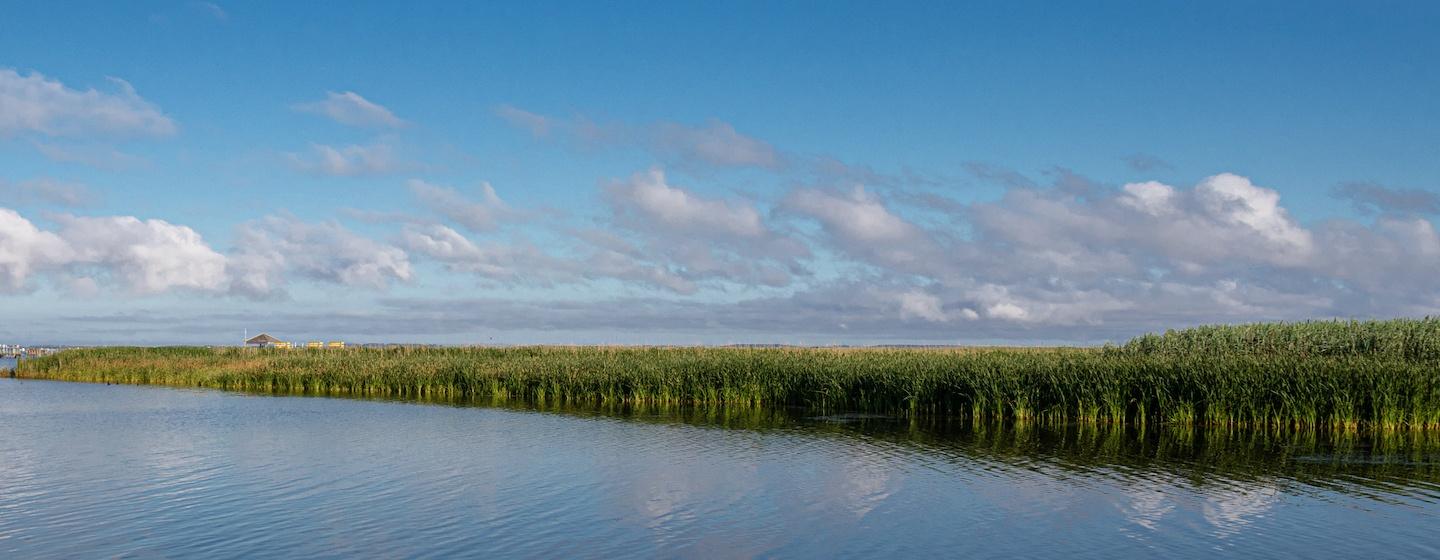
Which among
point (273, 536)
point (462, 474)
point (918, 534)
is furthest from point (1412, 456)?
point (273, 536)

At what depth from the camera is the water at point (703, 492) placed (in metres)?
13.7

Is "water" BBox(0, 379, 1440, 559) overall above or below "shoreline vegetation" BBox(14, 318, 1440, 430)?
below

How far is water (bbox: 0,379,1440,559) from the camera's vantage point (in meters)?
13.7

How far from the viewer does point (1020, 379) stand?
3181cm

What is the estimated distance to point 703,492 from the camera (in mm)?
17641

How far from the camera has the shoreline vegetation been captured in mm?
28000

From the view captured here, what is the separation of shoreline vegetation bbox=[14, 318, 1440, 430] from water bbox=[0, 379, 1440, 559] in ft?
7.87

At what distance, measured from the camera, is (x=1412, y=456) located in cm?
2239

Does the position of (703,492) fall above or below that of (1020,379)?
below

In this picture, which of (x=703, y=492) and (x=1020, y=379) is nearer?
(x=703, y=492)

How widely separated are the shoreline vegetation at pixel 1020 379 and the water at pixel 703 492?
2398 millimetres

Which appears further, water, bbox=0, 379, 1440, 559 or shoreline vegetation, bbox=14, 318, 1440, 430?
shoreline vegetation, bbox=14, 318, 1440, 430

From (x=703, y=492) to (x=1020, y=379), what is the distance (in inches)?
670

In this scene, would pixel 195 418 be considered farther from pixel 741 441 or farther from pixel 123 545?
pixel 123 545
